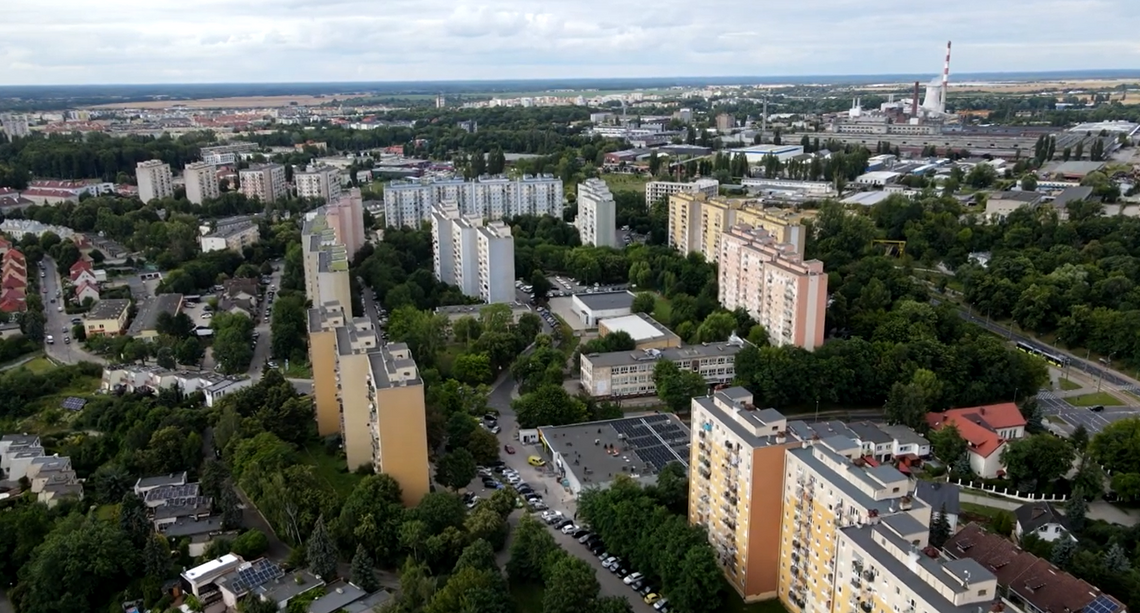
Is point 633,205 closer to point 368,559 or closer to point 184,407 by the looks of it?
point 184,407

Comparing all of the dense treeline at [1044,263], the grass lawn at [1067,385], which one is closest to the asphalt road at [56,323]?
the grass lawn at [1067,385]

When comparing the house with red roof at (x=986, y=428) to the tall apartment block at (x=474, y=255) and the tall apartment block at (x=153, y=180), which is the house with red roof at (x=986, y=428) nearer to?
the tall apartment block at (x=474, y=255)

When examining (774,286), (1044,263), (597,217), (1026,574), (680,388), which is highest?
(597,217)

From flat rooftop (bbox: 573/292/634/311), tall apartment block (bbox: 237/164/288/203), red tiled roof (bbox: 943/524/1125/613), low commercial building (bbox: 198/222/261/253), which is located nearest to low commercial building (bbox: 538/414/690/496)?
red tiled roof (bbox: 943/524/1125/613)

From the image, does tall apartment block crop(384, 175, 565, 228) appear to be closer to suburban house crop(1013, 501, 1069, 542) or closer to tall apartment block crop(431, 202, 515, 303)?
tall apartment block crop(431, 202, 515, 303)

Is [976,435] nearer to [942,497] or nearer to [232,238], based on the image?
[942,497]

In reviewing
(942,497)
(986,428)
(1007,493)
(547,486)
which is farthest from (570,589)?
(986,428)

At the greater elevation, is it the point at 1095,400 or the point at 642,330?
the point at 642,330
